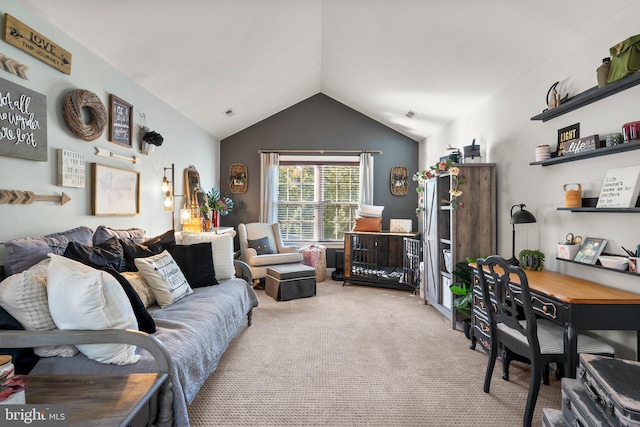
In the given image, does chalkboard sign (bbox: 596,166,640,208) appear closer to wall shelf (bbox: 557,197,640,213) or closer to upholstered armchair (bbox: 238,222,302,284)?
wall shelf (bbox: 557,197,640,213)

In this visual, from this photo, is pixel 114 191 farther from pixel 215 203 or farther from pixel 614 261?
pixel 614 261

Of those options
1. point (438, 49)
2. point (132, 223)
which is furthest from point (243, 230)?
point (438, 49)

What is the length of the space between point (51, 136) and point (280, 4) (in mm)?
2086

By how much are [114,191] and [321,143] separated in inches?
148

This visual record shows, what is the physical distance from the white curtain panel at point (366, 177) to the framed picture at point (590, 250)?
3.76 meters

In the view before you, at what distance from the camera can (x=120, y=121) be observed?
10.2 ft

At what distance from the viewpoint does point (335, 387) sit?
239cm

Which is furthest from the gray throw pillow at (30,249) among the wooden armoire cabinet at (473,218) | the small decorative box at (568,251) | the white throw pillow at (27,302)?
the small decorative box at (568,251)

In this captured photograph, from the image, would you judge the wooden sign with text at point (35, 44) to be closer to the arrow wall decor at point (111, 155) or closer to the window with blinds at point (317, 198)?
the arrow wall decor at point (111, 155)

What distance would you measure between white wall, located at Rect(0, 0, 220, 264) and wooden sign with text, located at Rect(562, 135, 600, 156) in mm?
3540

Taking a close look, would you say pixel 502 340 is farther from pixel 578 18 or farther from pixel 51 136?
pixel 51 136

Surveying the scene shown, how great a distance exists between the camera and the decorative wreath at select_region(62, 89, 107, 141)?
95.8 inches

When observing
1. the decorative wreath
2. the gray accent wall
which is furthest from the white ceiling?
the gray accent wall

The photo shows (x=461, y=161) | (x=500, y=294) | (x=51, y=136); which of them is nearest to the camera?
(x=500, y=294)
